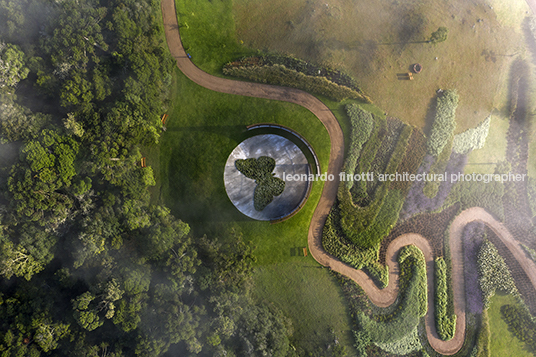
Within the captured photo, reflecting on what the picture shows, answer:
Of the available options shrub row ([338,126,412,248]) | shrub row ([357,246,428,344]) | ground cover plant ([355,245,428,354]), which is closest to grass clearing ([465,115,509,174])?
shrub row ([338,126,412,248])

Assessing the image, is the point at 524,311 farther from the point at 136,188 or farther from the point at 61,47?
the point at 61,47

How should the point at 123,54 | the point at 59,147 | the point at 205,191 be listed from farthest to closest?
the point at 205,191, the point at 123,54, the point at 59,147

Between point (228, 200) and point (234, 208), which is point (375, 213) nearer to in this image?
point (234, 208)

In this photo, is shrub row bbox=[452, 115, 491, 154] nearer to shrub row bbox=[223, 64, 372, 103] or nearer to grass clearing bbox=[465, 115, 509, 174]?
grass clearing bbox=[465, 115, 509, 174]

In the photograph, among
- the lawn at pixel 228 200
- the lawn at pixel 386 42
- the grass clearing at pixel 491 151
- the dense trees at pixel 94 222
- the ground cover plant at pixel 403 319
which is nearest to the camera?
the dense trees at pixel 94 222

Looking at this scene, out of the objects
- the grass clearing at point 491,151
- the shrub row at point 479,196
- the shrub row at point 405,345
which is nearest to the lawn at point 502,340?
the shrub row at point 405,345

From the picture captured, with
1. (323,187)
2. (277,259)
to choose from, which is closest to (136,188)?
(277,259)

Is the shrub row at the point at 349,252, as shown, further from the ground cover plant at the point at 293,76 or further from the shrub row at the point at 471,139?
the shrub row at the point at 471,139
